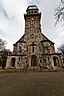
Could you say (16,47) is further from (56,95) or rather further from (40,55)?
(56,95)

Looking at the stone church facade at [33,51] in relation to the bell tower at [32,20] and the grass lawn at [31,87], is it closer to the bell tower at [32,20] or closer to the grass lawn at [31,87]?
the bell tower at [32,20]

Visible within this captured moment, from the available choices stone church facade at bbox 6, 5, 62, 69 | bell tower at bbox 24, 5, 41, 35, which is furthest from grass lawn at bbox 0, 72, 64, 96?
bell tower at bbox 24, 5, 41, 35

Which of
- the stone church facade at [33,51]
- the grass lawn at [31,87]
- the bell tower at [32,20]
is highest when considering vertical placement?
the bell tower at [32,20]

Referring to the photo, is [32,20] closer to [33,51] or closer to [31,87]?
[33,51]

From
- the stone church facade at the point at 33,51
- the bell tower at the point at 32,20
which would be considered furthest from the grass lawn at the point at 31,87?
the bell tower at the point at 32,20

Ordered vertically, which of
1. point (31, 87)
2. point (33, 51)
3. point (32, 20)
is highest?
point (32, 20)

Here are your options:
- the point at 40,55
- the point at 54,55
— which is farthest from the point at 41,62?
the point at 54,55

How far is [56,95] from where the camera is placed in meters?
5.85

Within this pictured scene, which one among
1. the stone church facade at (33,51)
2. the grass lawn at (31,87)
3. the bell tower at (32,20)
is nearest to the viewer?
the grass lawn at (31,87)

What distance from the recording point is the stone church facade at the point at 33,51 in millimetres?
31675

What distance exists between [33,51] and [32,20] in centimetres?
1014

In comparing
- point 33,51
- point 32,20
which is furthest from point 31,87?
point 32,20

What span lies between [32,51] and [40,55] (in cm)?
250

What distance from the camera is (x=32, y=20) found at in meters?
37.5
